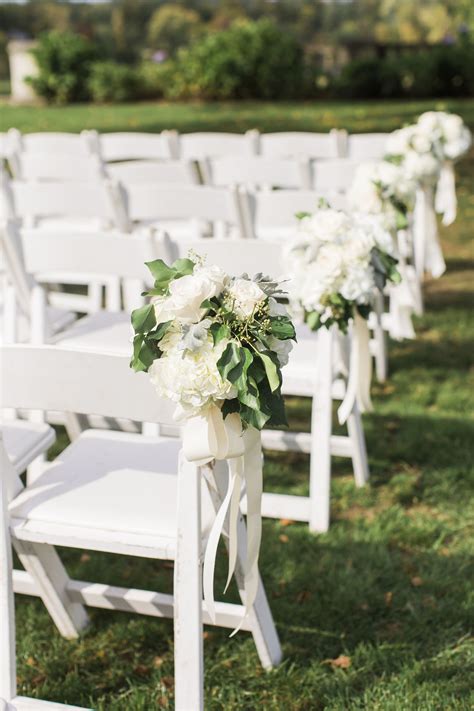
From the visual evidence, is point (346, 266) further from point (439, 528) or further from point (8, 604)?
point (8, 604)

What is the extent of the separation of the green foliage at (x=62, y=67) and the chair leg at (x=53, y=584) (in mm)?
22622

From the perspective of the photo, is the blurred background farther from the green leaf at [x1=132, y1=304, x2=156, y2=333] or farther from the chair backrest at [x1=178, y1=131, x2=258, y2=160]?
the green leaf at [x1=132, y1=304, x2=156, y2=333]

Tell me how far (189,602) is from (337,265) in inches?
54.8

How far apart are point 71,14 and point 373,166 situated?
64.8 meters

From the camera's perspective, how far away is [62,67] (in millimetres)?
24359

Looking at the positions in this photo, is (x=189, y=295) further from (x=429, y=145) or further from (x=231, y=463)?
(x=429, y=145)

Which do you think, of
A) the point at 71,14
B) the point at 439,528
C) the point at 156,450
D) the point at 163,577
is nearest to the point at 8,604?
the point at 156,450

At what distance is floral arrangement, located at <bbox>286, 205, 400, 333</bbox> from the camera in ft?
10.7

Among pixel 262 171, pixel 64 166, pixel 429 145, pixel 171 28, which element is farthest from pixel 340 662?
pixel 171 28

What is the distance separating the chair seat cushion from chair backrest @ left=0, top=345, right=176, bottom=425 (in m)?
0.36

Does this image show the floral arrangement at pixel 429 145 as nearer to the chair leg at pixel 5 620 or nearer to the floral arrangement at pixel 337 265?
the floral arrangement at pixel 337 265

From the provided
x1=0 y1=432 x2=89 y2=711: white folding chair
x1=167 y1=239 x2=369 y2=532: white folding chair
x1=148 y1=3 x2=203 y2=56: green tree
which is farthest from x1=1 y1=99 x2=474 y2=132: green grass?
x1=148 y1=3 x2=203 y2=56: green tree

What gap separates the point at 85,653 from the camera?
302cm

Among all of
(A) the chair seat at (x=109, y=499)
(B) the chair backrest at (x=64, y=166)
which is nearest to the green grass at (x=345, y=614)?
(A) the chair seat at (x=109, y=499)
